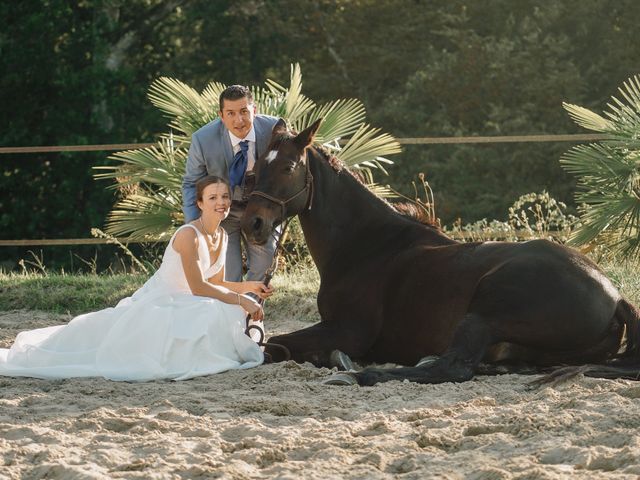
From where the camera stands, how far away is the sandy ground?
3.52m

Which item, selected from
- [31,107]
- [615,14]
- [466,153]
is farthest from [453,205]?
[31,107]

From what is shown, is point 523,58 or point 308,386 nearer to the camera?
point 308,386

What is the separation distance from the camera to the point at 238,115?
6551mm

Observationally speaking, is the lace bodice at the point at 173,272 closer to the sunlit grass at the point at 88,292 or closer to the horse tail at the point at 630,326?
the sunlit grass at the point at 88,292

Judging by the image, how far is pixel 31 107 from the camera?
19.6 meters

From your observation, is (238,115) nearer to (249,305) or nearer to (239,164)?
(239,164)

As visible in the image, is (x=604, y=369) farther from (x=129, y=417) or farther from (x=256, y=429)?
(x=129, y=417)

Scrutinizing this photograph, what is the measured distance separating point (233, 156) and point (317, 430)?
299 cm

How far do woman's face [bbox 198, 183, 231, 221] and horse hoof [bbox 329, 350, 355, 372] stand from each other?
101 cm

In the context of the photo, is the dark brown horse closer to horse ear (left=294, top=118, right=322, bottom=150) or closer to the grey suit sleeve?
horse ear (left=294, top=118, right=322, bottom=150)

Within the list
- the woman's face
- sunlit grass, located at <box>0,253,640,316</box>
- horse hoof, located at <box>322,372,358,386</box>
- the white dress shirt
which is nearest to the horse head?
the woman's face

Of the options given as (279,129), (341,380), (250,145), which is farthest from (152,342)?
(250,145)

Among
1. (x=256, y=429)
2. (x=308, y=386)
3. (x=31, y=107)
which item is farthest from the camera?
(x=31, y=107)

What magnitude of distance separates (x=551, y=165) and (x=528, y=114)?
1327mm
